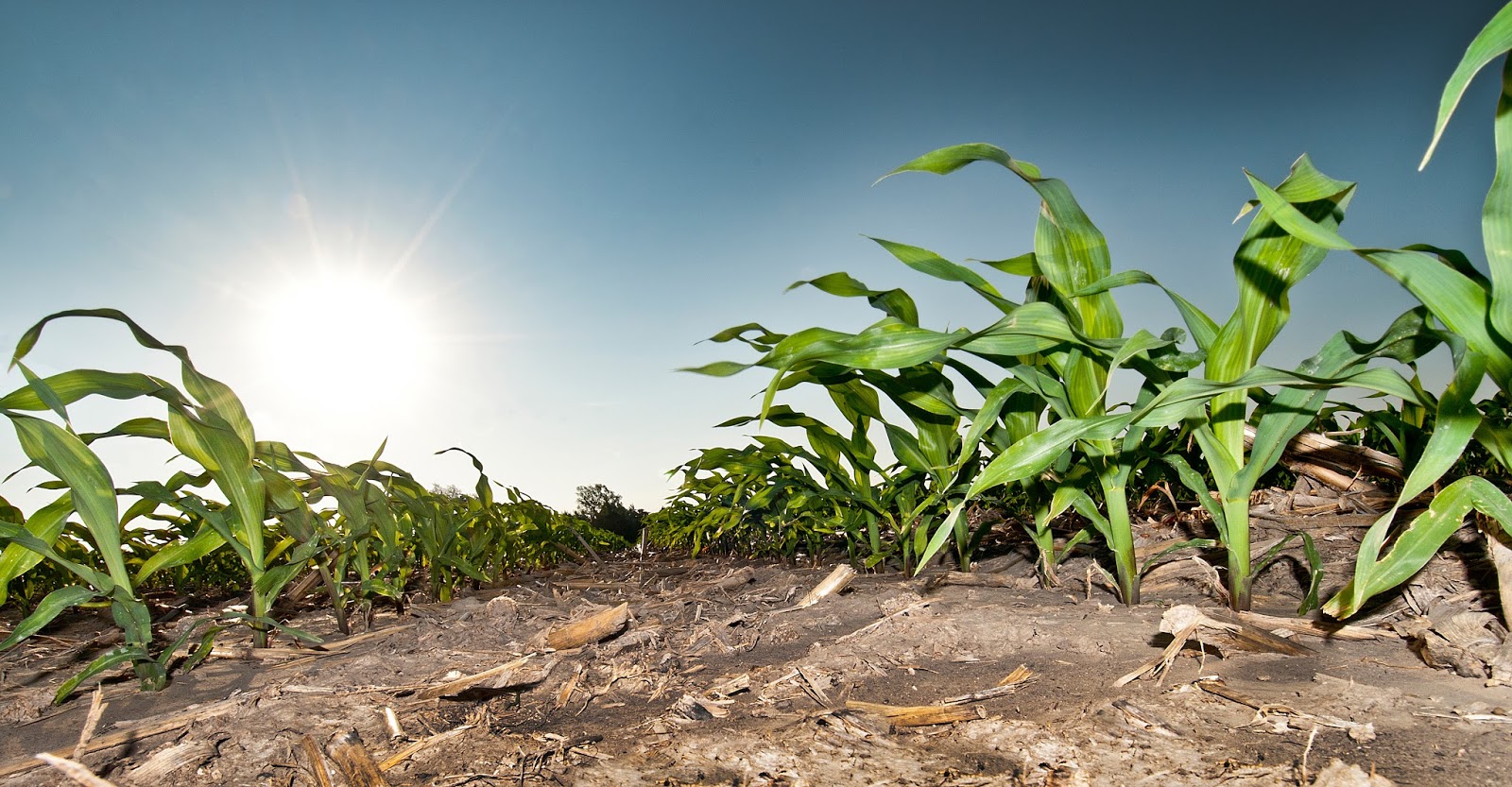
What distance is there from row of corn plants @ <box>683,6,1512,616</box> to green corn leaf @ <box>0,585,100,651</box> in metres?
1.17

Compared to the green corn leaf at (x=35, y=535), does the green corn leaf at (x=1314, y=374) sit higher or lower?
lower

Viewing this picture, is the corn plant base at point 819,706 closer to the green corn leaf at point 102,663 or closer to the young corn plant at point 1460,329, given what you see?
the green corn leaf at point 102,663

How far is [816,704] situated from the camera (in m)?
1.08

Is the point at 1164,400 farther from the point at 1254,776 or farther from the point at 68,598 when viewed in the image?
the point at 68,598

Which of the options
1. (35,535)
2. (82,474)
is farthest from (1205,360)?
(35,535)

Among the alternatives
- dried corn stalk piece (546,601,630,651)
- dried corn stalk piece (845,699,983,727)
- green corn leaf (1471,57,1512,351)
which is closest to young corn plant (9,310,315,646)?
dried corn stalk piece (546,601,630,651)

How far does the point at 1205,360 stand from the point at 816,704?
0.89 m

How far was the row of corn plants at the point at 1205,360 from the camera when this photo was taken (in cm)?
95

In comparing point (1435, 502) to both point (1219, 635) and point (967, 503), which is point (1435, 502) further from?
point (967, 503)

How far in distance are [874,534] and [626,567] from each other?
1195 mm

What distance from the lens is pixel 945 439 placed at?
2.00m

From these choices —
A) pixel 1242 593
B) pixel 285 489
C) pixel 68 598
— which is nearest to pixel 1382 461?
pixel 1242 593

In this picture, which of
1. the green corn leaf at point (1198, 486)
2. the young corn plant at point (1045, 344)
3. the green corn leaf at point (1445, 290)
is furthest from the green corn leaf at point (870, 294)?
the green corn leaf at point (1445, 290)

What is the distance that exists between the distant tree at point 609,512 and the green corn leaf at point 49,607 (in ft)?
10.6
